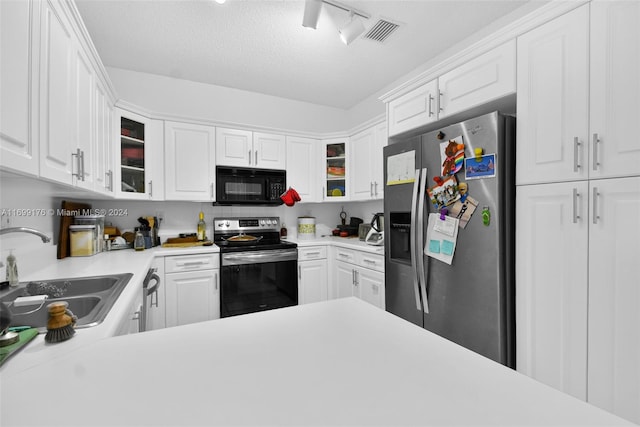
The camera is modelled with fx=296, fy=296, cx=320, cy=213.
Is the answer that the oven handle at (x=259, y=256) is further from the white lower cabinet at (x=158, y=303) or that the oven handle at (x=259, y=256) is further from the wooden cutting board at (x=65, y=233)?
the wooden cutting board at (x=65, y=233)

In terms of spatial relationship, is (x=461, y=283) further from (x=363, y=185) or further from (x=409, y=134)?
(x=363, y=185)

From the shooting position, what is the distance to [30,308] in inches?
44.4

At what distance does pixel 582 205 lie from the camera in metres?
1.31

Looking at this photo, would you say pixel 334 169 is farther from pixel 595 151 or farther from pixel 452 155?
pixel 595 151

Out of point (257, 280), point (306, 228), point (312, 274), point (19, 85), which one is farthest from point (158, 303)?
point (19, 85)

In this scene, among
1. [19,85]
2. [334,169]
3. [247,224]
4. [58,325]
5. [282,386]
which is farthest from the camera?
[334,169]

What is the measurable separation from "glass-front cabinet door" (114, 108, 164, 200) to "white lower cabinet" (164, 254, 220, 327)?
70 cm

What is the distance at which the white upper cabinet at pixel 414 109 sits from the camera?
203 centimetres

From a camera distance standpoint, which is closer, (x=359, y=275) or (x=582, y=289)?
(x=582, y=289)

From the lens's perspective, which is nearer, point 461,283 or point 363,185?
point 461,283

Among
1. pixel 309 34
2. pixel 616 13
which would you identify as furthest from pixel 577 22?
pixel 309 34

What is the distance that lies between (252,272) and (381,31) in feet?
7.74

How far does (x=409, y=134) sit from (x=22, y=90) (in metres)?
2.21

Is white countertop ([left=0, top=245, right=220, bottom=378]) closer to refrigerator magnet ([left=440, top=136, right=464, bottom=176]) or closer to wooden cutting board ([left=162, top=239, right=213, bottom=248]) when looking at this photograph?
wooden cutting board ([left=162, top=239, right=213, bottom=248])
